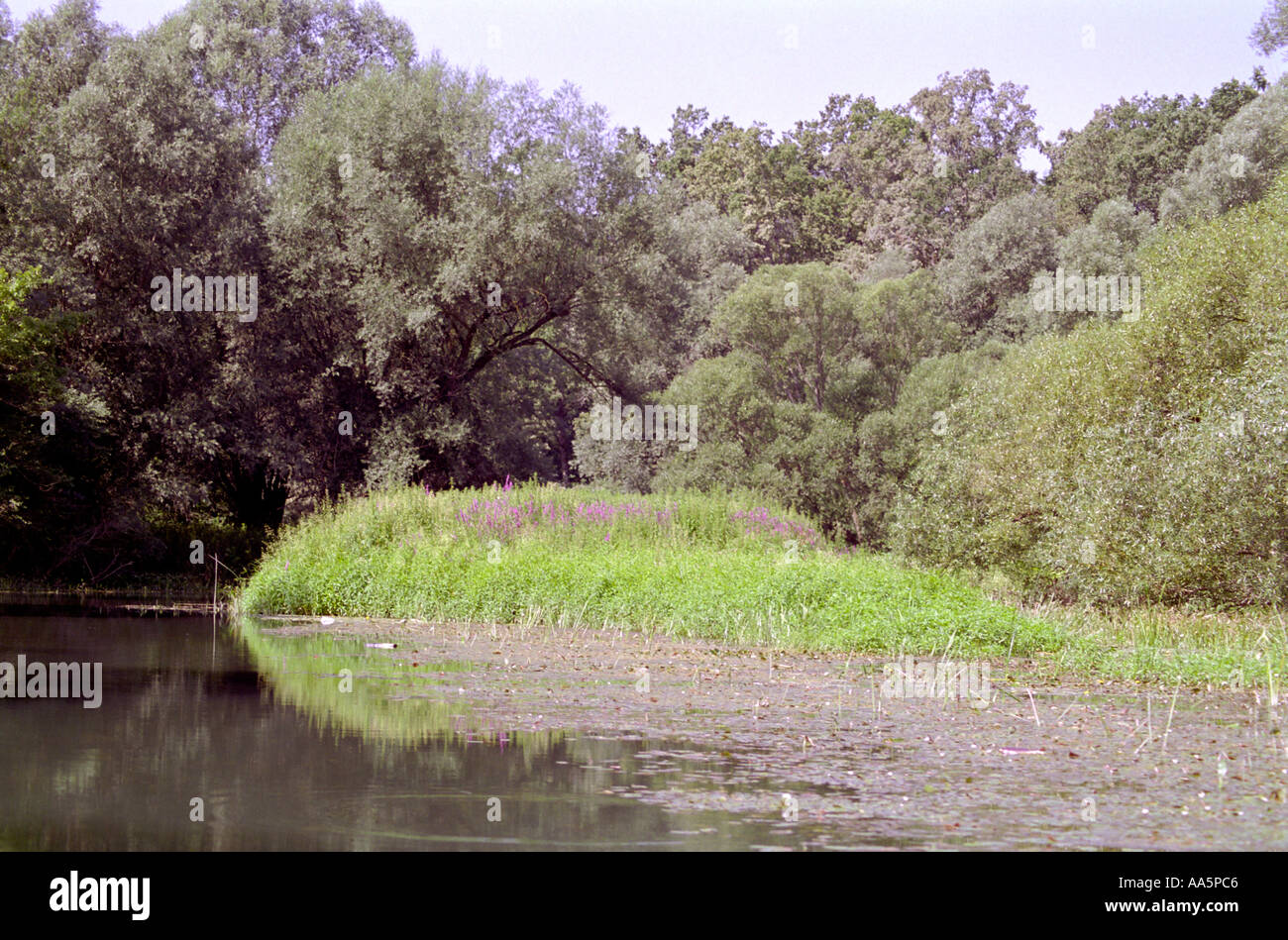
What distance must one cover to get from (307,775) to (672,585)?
1061 centimetres

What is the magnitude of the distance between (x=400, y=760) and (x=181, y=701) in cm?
382

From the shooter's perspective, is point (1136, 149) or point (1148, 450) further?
point (1136, 149)

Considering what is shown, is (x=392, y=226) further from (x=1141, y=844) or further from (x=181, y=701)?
(x=1141, y=844)

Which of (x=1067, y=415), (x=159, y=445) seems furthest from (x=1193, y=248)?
(x=159, y=445)

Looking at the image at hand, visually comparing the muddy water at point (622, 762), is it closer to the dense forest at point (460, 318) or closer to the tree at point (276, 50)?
the dense forest at point (460, 318)

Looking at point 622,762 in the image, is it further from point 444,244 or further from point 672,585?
point 444,244

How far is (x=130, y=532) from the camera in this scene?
3169 cm

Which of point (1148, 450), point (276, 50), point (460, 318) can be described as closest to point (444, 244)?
point (460, 318)

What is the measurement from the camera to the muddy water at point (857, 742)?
7.01 m

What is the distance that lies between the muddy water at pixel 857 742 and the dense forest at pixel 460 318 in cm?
865

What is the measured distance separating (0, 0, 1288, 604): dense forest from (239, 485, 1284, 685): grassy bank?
3673mm

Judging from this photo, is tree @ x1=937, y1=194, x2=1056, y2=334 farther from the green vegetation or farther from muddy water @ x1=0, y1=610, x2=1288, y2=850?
muddy water @ x1=0, y1=610, x2=1288, y2=850

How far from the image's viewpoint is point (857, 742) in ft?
31.3

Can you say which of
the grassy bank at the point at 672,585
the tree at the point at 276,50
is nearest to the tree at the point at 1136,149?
the tree at the point at 276,50
